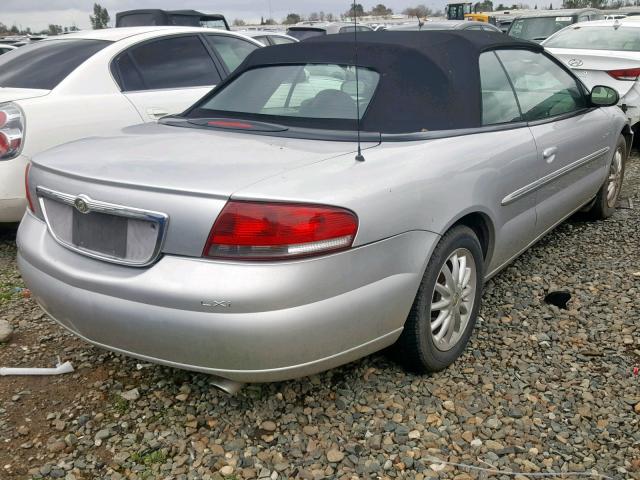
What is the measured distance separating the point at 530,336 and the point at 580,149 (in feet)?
4.61

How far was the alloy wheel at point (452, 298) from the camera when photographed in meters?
2.67

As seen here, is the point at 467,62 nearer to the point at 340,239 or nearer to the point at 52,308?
the point at 340,239

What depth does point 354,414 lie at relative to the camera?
8.25 ft

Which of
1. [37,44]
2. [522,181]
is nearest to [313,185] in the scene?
[522,181]

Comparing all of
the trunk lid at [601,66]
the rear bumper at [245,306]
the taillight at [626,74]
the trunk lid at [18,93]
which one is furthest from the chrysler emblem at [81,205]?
the taillight at [626,74]

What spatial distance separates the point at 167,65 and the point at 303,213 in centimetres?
352

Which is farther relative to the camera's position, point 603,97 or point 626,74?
point 626,74

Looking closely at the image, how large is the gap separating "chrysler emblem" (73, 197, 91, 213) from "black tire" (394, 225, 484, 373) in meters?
1.30

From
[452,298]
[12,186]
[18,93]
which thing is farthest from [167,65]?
[452,298]

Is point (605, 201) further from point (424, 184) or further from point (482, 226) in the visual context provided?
point (424, 184)

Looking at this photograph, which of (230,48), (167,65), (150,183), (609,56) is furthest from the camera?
(609,56)

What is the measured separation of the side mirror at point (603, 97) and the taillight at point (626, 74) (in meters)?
3.00

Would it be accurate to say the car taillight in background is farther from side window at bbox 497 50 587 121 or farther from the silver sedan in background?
the silver sedan in background

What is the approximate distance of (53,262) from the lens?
2367 mm
